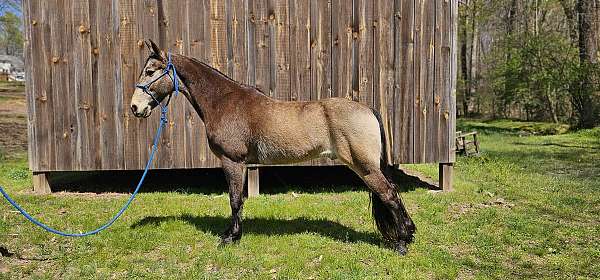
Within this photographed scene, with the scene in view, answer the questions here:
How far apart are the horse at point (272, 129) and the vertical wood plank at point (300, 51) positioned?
2.27 meters

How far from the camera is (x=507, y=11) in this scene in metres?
26.2

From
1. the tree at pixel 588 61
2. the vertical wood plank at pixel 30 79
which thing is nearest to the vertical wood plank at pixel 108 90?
the vertical wood plank at pixel 30 79

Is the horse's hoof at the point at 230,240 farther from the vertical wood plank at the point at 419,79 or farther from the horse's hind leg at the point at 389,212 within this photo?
the vertical wood plank at the point at 419,79

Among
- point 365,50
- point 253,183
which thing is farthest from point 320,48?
point 253,183

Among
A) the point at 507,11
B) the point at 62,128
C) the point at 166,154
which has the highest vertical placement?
the point at 507,11

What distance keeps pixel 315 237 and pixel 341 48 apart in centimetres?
335

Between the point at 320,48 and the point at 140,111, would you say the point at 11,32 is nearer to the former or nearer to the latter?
the point at 320,48

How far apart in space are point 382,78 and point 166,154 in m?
3.77

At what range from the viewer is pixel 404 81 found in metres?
7.41

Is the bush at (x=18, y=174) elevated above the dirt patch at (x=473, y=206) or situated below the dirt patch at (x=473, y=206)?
above

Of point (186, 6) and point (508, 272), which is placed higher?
point (186, 6)

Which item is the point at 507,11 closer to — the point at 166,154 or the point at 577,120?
the point at 577,120

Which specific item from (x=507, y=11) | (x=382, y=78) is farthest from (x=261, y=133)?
(x=507, y=11)

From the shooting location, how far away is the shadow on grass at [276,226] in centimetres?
542
